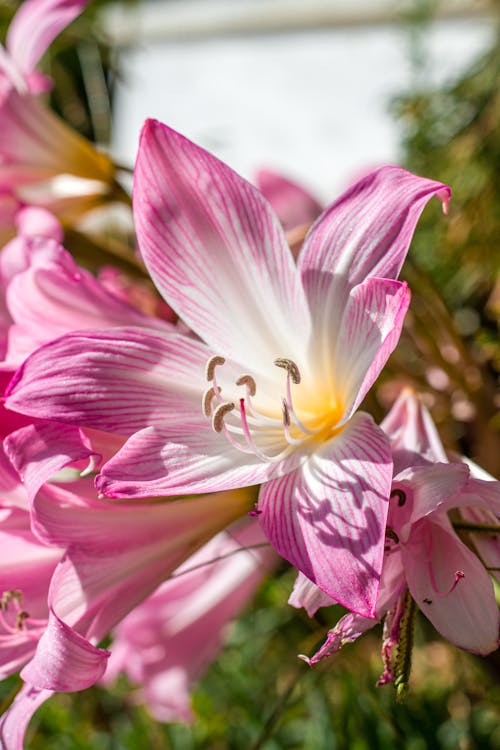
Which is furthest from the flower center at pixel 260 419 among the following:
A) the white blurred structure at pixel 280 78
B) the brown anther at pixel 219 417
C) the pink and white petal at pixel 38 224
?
the white blurred structure at pixel 280 78

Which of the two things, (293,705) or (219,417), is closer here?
(219,417)

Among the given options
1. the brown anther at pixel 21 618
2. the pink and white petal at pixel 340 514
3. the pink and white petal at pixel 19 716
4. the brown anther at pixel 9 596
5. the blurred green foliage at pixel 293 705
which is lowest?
the blurred green foliage at pixel 293 705

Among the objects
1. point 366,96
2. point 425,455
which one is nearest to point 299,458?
point 425,455

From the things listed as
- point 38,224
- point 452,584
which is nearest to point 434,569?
point 452,584

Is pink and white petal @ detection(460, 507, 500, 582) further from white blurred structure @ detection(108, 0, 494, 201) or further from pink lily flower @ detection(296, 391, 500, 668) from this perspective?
white blurred structure @ detection(108, 0, 494, 201)

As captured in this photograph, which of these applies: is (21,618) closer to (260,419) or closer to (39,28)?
(260,419)

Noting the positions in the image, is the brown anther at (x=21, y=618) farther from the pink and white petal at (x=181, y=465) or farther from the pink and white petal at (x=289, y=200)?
the pink and white petal at (x=289, y=200)

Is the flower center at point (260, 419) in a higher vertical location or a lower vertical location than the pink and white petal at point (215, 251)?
lower
